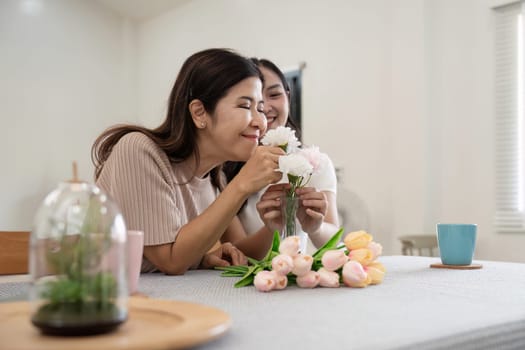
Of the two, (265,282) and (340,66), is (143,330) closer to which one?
(265,282)

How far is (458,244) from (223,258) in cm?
54

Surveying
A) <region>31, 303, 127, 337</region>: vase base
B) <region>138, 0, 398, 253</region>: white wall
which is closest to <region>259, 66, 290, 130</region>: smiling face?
<region>31, 303, 127, 337</region>: vase base

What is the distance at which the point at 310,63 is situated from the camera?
14.9ft

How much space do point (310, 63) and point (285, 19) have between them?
483 mm

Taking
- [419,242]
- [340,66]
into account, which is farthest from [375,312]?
[340,66]

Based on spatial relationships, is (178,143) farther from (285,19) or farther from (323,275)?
(285,19)

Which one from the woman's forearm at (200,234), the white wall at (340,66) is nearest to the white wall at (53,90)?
the white wall at (340,66)

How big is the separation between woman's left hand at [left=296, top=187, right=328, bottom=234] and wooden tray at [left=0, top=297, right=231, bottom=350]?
668mm

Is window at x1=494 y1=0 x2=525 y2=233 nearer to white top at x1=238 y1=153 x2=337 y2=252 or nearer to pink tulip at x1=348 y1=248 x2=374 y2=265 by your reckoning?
white top at x1=238 y1=153 x2=337 y2=252

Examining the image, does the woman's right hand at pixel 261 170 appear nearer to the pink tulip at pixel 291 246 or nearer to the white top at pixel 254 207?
the pink tulip at pixel 291 246

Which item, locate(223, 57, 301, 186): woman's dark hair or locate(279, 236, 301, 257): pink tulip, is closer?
locate(279, 236, 301, 257): pink tulip

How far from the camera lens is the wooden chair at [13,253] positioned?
1.35m

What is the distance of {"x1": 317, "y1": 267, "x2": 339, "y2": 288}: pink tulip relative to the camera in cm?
94

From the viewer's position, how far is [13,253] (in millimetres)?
1360
